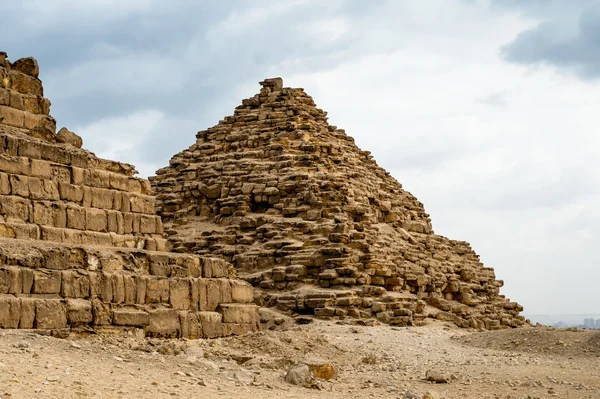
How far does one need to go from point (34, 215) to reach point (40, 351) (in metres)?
3.84

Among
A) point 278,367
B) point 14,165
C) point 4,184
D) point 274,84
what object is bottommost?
point 278,367

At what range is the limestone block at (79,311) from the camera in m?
12.8

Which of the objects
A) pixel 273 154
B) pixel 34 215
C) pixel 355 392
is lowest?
pixel 355 392

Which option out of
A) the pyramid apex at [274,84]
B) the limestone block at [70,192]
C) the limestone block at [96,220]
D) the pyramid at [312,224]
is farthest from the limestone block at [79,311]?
the pyramid apex at [274,84]

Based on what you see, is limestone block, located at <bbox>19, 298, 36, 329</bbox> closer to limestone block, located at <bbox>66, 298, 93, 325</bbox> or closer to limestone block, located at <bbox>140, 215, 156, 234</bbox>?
limestone block, located at <bbox>66, 298, 93, 325</bbox>

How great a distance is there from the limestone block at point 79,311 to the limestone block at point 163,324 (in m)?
1.15

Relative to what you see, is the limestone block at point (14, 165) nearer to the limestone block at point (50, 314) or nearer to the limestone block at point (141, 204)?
the limestone block at point (141, 204)

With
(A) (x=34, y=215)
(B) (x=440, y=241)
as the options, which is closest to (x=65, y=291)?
(A) (x=34, y=215)

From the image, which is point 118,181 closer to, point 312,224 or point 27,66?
point 27,66

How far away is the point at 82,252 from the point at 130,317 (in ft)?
3.92

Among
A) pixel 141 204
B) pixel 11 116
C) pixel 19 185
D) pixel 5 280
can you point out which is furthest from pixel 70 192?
pixel 5 280

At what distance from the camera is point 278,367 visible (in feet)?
42.9

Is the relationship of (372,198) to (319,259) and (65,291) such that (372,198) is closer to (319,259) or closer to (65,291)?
(319,259)

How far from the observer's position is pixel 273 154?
107ft
